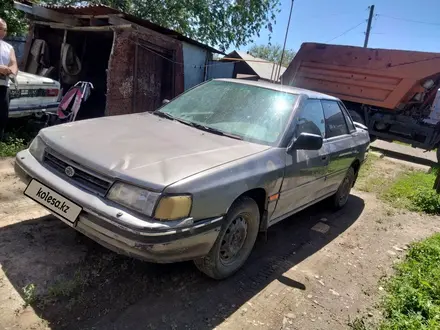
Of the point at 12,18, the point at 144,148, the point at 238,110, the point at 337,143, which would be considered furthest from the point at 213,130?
the point at 12,18

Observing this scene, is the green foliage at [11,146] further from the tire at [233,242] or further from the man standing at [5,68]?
the tire at [233,242]

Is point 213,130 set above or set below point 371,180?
above

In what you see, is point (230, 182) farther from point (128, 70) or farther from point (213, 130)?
point (128, 70)

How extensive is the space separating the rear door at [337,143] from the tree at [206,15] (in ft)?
31.3

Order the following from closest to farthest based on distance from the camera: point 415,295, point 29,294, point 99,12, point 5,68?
point 29,294
point 415,295
point 5,68
point 99,12

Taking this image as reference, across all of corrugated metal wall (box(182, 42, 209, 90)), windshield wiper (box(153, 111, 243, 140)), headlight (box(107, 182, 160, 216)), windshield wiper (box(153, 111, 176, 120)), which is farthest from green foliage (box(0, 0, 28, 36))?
headlight (box(107, 182, 160, 216))

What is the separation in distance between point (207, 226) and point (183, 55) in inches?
280

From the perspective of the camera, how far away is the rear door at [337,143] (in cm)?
422

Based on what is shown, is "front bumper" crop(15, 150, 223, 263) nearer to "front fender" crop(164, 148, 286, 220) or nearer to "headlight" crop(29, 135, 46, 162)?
"front fender" crop(164, 148, 286, 220)

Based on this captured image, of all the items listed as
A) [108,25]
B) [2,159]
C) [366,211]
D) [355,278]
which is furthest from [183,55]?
[355,278]

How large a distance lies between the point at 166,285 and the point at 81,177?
106 centimetres

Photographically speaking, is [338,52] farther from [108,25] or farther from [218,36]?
[108,25]

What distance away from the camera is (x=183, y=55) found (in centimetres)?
885

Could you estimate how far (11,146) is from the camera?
5.28 m
